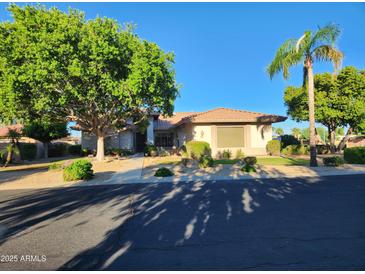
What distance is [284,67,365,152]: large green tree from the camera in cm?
2378

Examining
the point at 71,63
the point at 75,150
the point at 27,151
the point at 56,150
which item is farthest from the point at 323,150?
the point at 56,150

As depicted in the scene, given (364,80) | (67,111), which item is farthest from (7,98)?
(364,80)

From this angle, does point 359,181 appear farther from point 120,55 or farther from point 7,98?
point 7,98

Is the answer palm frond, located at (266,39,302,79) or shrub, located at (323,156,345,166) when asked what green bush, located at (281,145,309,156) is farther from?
palm frond, located at (266,39,302,79)

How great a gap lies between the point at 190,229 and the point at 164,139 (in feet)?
91.5

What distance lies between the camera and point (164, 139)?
32.7m

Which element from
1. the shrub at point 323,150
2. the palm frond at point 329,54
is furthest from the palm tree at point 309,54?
the shrub at point 323,150

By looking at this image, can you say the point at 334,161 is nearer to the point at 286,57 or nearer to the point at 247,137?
the point at 286,57

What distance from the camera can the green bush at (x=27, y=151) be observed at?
24.7 meters

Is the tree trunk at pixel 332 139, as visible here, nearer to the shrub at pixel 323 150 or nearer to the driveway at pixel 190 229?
the shrub at pixel 323 150

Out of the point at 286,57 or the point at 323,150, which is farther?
the point at 323,150

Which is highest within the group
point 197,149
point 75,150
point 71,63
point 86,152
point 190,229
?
point 71,63

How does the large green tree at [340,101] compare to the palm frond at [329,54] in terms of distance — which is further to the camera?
the large green tree at [340,101]

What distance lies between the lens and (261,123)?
2319 centimetres
